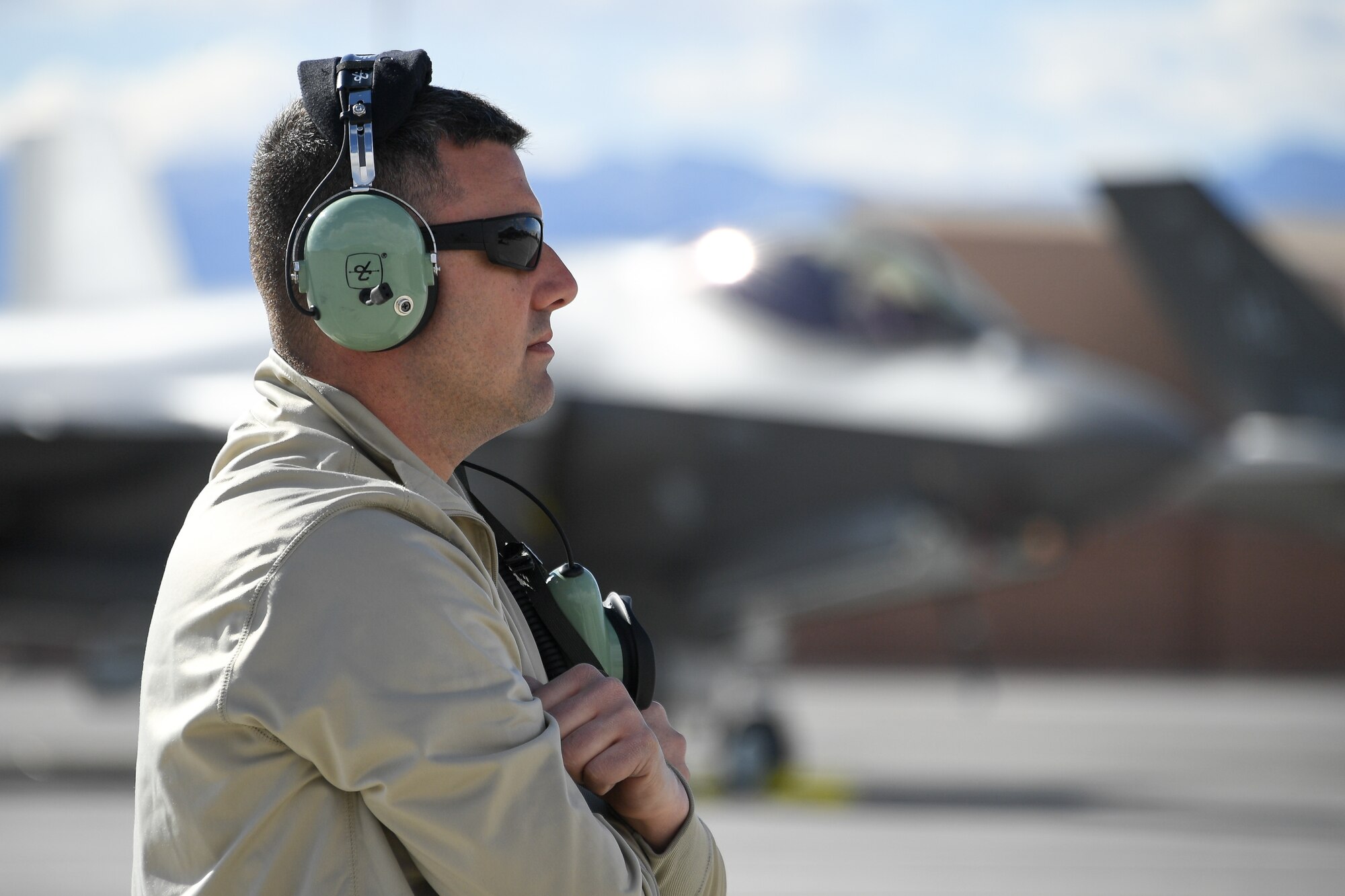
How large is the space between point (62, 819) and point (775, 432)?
15.5 ft

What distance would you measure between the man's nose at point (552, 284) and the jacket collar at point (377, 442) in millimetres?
234

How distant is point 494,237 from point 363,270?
15 centimetres

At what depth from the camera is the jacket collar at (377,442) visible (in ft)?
5.07

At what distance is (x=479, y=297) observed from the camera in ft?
5.44

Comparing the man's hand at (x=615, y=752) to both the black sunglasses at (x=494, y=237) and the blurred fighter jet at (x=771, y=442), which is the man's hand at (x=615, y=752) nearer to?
the black sunglasses at (x=494, y=237)

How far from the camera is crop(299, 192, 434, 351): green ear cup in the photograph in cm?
159

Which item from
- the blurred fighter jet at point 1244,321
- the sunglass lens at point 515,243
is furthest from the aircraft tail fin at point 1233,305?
the sunglass lens at point 515,243

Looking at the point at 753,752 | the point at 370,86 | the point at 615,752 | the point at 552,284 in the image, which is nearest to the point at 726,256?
the point at 753,752

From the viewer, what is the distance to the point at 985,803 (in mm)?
9953

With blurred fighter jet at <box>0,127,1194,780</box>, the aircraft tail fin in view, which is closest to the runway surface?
blurred fighter jet at <box>0,127,1194,780</box>

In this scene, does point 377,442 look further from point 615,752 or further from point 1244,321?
point 1244,321

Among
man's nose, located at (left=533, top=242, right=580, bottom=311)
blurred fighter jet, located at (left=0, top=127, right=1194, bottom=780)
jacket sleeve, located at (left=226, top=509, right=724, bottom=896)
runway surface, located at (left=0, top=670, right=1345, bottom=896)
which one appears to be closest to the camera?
jacket sleeve, located at (left=226, top=509, right=724, bottom=896)

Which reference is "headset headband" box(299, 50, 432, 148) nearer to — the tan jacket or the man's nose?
the man's nose

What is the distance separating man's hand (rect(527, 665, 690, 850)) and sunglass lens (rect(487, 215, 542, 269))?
453mm
